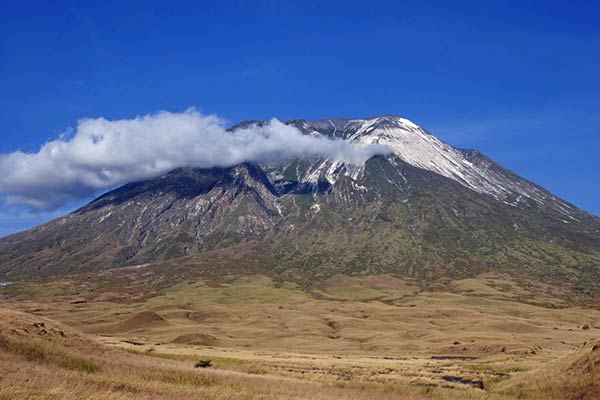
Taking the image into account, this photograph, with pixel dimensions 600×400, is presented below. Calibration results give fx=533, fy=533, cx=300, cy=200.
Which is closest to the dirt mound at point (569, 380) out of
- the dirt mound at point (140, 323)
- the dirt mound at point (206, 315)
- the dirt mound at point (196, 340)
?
the dirt mound at point (196, 340)

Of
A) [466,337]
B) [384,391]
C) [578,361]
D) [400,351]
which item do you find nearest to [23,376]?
[384,391]

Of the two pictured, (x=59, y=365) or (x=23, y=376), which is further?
(x=59, y=365)

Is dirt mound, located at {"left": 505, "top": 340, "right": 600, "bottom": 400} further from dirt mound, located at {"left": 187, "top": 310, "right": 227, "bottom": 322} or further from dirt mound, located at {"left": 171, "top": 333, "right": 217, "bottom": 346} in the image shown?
dirt mound, located at {"left": 187, "top": 310, "right": 227, "bottom": 322}

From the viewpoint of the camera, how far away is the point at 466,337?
102m

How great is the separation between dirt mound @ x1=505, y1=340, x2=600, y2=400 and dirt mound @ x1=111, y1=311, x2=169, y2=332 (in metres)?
106

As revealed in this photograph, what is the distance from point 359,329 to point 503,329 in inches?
1330

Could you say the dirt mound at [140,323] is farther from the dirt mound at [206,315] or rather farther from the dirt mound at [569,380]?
the dirt mound at [569,380]

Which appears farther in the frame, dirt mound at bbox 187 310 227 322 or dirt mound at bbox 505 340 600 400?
dirt mound at bbox 187 310 227 322

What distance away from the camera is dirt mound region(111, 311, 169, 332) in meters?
126

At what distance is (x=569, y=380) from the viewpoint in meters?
30.6

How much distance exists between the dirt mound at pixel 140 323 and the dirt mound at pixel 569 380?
106 meters

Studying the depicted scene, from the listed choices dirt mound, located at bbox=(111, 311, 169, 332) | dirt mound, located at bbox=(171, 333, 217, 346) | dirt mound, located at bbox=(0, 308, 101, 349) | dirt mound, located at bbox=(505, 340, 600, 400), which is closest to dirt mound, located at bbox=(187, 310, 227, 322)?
dirt mound, located at bbox=(111, 311, 169, 332)

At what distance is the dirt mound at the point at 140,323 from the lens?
414ft

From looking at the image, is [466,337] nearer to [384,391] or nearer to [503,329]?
[503,329]
